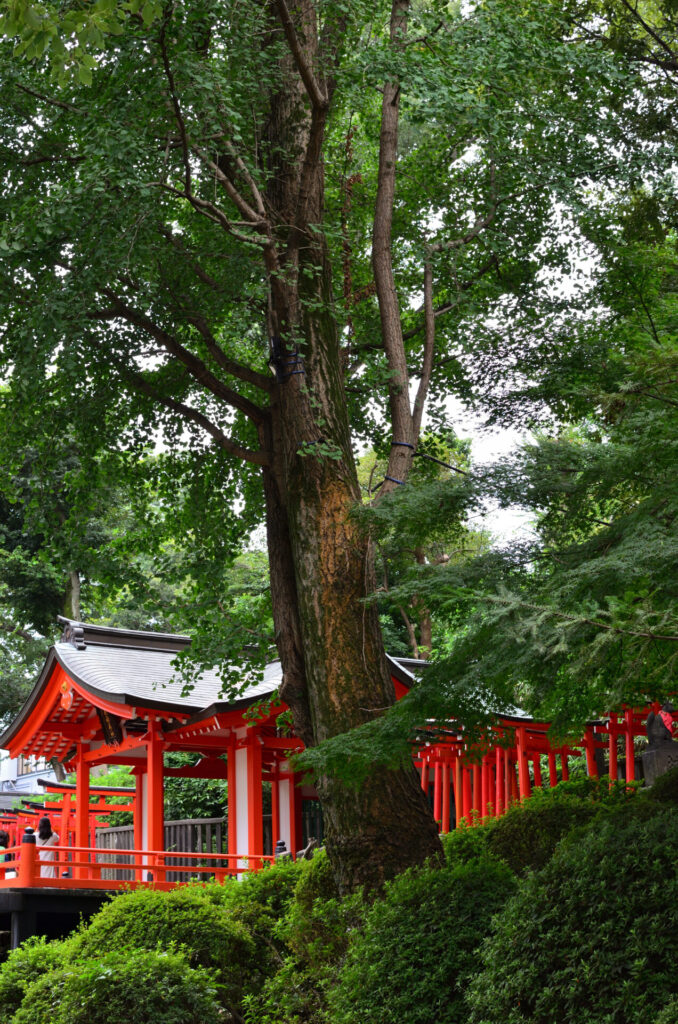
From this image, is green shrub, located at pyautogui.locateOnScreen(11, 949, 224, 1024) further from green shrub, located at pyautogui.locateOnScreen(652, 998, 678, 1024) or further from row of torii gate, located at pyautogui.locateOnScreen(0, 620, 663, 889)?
green shrub, located at pyautogui.locateOnScreen(652, 998, 678, 1024)

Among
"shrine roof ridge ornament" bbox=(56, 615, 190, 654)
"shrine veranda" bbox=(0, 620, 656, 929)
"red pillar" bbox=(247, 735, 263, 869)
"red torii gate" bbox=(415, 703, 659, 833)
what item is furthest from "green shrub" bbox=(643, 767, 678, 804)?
"shrine roof ridge ornament" bbox=(56, 615, 190, 654)

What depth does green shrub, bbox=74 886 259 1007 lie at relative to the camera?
8656mm

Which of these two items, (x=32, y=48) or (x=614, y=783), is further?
(x=614, y=783)

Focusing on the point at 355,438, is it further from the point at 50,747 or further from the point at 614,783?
the point at 50,747

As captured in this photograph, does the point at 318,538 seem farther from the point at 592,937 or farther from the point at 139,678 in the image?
the point at 139,678

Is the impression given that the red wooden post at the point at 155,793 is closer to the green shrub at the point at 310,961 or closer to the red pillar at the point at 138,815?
the red pillar at the point at 138,815

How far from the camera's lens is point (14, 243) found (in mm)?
8125

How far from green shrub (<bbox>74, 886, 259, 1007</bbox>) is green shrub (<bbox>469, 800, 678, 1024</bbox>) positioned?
12.0 feet

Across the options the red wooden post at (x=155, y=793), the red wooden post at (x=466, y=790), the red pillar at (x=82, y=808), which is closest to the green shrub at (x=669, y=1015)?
the red wooden post at (x=466, y=790)

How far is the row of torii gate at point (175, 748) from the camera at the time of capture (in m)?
13.4

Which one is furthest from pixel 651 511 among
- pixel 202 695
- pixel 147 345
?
pixel 202 695

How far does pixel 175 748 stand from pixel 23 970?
20.6 ft

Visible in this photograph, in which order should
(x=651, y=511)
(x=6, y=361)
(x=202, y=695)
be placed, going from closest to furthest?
(x=651, y=511) → (x=6, y=361) → (x=202, y=695)

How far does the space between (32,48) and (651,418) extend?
13.2ft
